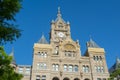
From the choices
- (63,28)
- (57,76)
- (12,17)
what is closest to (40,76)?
(57,76)

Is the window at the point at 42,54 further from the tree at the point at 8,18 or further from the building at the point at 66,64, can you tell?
the tree at the point at 8,18

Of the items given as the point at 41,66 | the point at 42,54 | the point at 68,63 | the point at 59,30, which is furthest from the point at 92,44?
the point at 41,66

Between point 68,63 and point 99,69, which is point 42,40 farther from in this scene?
point 99,69

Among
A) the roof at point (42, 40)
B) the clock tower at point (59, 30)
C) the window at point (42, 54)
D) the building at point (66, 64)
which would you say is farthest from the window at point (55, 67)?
the clock tower at point (59, 30)

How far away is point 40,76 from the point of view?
172 ft

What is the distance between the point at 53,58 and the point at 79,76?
26.5 feet

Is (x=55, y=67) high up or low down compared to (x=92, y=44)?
down

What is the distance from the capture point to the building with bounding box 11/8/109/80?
53219 millimetres

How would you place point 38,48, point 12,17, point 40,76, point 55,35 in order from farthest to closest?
1. point 55,35
2. point 38,48
3. point 40,76
4. point 12,17

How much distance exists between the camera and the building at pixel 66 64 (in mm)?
53219

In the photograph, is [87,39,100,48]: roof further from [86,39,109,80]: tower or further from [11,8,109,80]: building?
[11,8,109,80]: building

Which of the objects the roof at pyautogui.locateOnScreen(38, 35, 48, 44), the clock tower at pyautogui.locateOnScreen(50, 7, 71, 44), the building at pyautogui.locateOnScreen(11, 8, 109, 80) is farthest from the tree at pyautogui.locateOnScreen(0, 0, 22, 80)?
the clock tower at pyautogui.locateOnScreen(50, 7, 71, 44)

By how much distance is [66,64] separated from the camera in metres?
55.0

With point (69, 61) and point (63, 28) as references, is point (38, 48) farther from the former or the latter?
point (63, 28)
